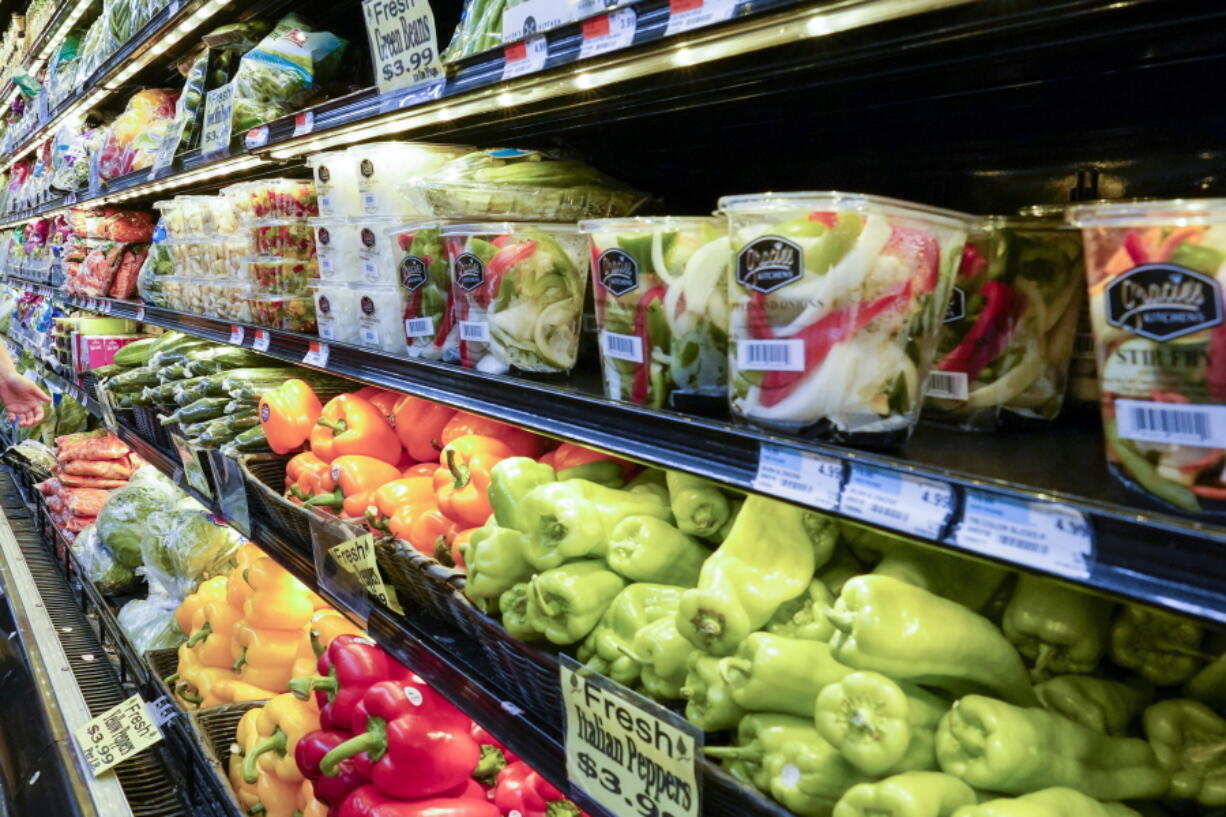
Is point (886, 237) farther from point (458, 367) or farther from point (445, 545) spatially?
point (445, 545)

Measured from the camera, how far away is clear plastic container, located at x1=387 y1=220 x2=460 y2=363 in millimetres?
1427

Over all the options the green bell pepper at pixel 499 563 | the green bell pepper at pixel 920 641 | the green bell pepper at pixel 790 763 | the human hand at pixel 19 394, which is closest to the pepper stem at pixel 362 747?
the green bell pepper at pixel 499 563

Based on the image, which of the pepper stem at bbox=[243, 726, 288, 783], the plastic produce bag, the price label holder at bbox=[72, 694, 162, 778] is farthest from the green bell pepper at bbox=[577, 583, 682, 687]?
the plastic produce bag

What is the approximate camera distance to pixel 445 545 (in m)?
1.47

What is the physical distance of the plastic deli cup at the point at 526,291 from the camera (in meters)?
1.25

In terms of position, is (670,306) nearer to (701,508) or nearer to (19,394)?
(701,508)

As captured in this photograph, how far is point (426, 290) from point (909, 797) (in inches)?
40.0

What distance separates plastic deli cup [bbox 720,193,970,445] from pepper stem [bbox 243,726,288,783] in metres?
1.33

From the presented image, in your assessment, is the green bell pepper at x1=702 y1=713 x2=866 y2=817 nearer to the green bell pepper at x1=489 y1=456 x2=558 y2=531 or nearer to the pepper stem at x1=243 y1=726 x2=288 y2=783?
the green bell pepper at x1=489 y1=456 x2=558 y2=531

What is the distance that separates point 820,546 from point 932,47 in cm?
58

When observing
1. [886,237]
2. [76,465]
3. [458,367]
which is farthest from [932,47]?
[76,465]

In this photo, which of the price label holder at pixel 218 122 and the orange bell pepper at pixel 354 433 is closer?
the orange bell pepper at pixel 354 433

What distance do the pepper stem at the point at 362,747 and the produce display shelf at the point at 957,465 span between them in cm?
57

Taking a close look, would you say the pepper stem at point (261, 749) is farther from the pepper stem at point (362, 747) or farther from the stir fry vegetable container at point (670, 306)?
the stir fry vegetable container at point (670, 306)
